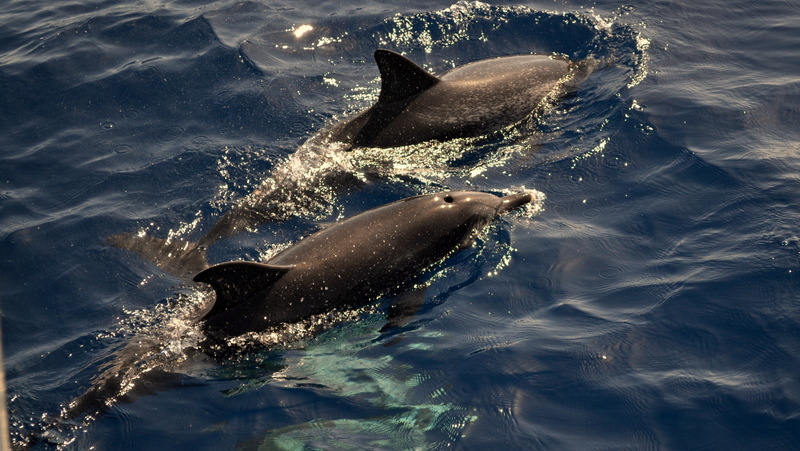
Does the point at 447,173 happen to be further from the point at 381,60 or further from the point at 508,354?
the point at 508,354

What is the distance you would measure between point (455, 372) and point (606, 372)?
4.52 ft

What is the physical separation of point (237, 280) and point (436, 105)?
4.34 metres

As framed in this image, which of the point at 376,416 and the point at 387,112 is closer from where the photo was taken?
the point at 376,416

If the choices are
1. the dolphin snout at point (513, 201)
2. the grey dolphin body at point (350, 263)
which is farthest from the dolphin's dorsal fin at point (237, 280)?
the dolphin snout at point (513, 201)

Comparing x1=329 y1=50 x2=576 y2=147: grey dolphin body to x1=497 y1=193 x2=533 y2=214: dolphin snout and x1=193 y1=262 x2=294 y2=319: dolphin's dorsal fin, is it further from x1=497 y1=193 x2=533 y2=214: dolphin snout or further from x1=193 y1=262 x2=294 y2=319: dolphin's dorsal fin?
x1=193 y1=262 x2=294 y2=319: dolphin's dorsal fin

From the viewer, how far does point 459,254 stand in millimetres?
8562

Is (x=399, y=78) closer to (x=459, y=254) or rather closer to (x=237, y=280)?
(x=459, y=254)

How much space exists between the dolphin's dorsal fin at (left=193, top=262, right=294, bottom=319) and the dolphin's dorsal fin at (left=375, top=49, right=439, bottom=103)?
3.62m

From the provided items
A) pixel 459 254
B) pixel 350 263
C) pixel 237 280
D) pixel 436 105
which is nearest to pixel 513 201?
pixel 459 254

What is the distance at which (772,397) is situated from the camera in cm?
658

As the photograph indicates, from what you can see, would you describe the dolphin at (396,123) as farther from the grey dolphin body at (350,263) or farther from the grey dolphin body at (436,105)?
the grey dolphin body at (350,263)

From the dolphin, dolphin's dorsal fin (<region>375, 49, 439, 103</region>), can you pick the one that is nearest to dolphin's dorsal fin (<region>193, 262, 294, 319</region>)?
the dolphin

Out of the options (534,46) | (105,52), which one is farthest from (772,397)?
(105,52)

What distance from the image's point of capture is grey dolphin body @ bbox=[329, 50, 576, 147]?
405 inches
